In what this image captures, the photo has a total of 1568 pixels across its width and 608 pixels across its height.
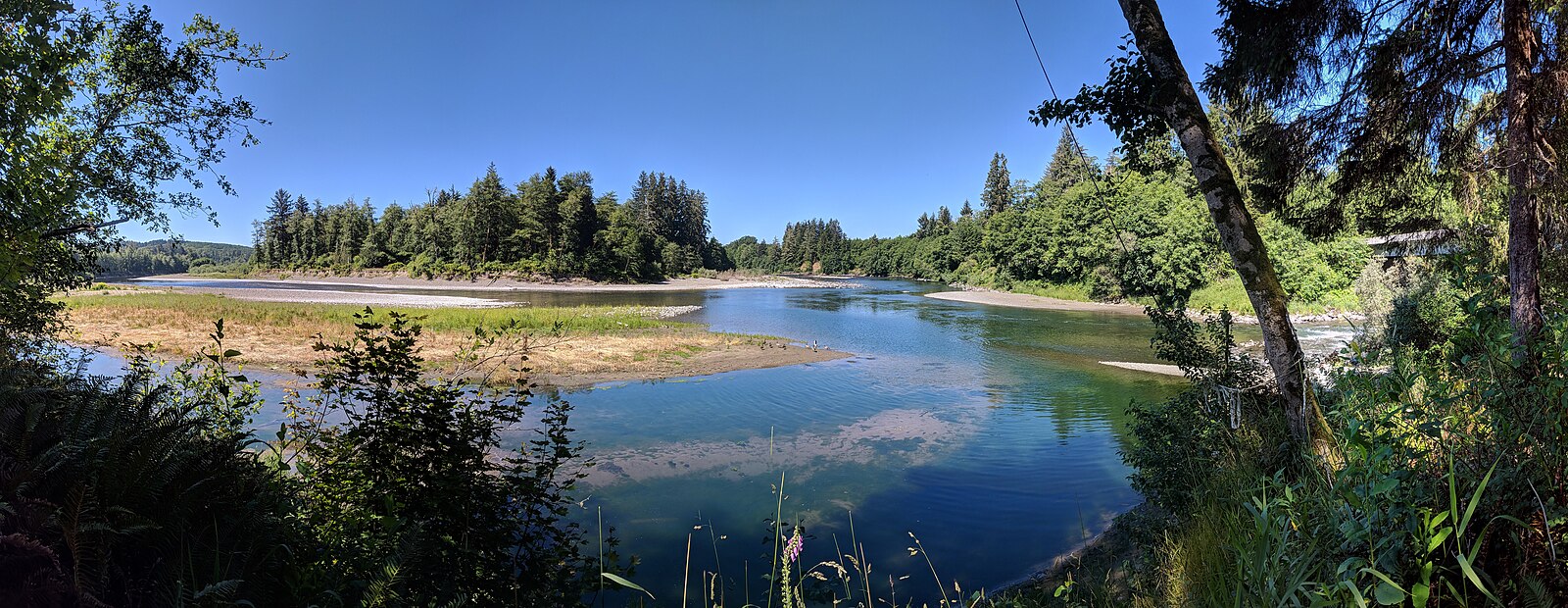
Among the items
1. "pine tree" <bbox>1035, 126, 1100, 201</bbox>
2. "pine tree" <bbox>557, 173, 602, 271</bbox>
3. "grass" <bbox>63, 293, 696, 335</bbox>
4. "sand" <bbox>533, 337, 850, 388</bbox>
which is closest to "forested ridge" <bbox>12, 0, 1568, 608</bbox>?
"sand" <bbox>533, 337, 850, 388</bbox>

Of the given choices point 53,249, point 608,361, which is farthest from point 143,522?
point 608,361

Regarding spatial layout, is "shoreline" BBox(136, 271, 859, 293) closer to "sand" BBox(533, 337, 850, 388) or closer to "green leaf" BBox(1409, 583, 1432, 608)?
"sand" BBox(533, 337, 850, 388)

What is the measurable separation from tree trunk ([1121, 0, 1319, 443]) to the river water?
11.0ft

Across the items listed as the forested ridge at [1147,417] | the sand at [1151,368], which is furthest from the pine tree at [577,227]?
the forested ridge at [1147,417]

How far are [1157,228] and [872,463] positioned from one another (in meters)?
45.2

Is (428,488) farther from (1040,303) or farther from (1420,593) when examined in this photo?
(1040,303)

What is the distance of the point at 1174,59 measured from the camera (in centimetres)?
513

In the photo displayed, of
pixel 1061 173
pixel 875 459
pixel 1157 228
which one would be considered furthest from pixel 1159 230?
pixel 875 459

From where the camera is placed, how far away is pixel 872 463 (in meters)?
10.7

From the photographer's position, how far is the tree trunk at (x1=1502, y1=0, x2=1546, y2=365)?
16.5ft

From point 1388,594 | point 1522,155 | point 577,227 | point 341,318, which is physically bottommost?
point 341,318

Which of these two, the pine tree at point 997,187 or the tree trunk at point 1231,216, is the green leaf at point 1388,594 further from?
the pine tree at point 997,187

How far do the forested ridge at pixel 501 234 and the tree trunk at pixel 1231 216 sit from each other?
79.7 m

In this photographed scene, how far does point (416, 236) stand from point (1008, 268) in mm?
82494
